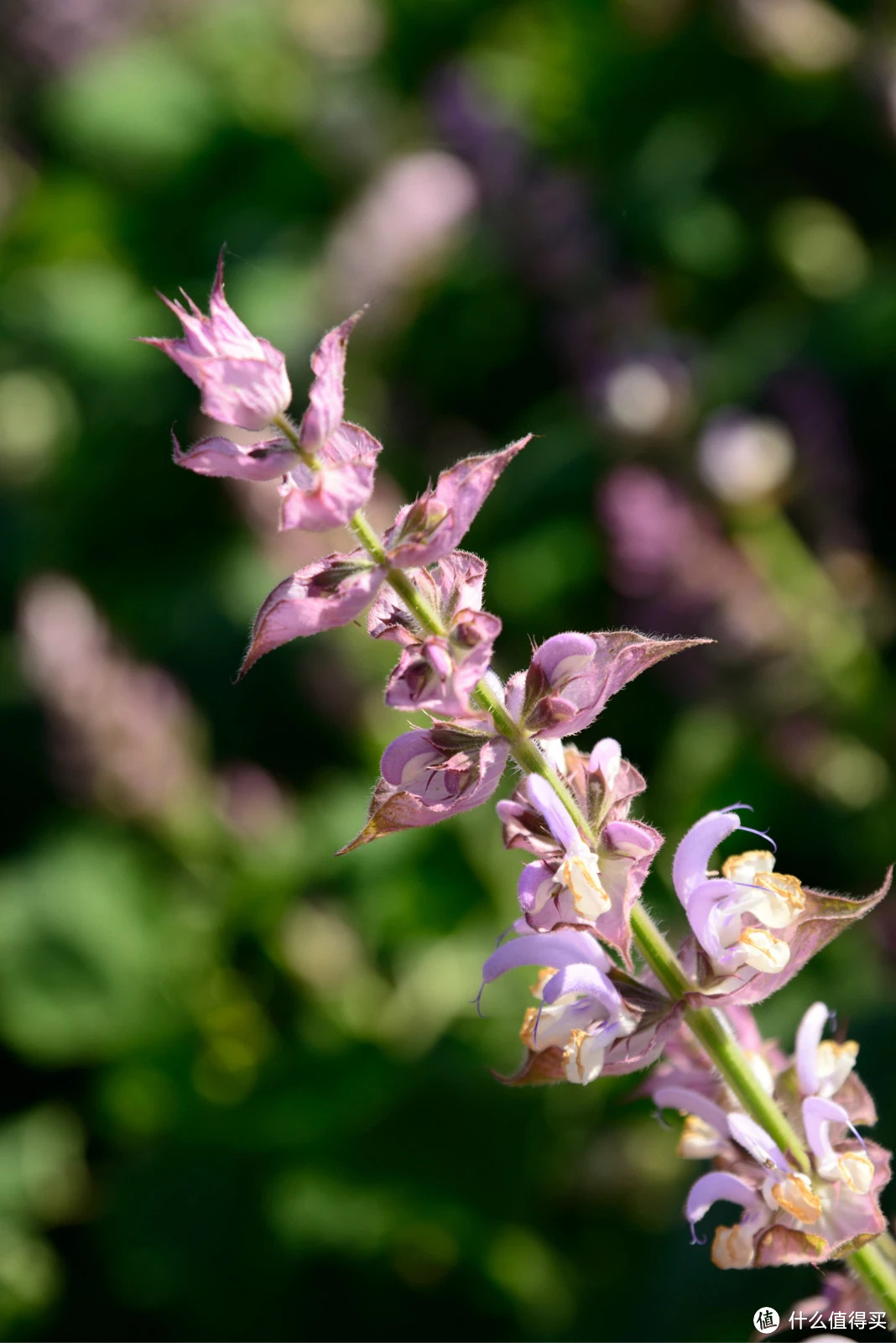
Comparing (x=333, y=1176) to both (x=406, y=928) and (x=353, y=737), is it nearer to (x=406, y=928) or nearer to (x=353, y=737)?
(x=406, y=928)

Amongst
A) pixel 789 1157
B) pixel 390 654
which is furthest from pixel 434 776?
pixel 390 654

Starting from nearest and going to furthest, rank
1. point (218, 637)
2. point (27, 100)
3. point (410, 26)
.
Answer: point (218, 637) → point (410, 26) → point (27, 100)

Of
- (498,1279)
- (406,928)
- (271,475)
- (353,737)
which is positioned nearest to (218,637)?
(353,737)

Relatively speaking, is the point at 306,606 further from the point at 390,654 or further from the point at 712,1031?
the point at 390,654

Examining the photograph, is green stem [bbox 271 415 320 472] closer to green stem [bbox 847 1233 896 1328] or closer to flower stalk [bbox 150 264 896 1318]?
flower stalk [bbox 150 264 896 1318]

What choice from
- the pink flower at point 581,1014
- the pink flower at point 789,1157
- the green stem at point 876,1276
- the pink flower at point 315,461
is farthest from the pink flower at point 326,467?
the green stem at point 876,1276

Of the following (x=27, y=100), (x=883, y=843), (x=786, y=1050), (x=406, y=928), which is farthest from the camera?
(x=27, y=100)

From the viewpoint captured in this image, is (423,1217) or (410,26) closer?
(423,1217)
